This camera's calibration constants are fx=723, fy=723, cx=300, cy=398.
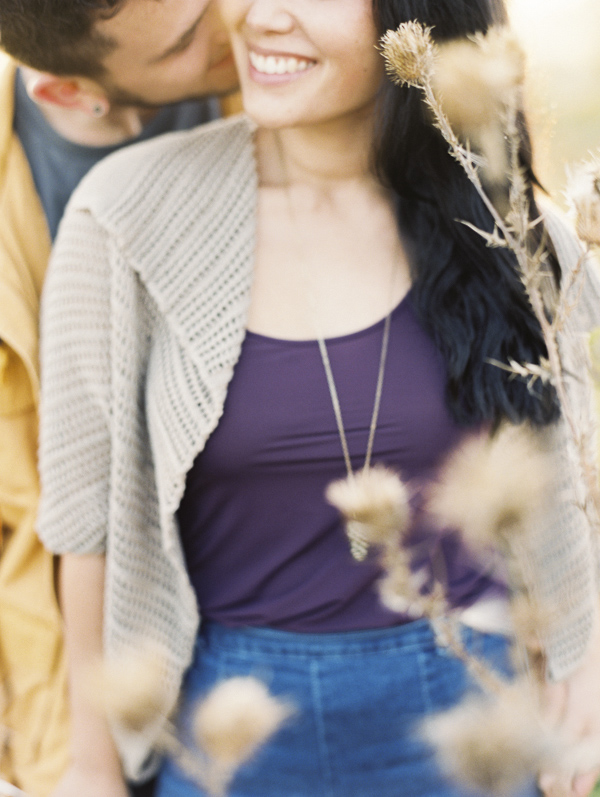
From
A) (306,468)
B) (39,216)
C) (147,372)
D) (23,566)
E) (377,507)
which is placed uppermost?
(377,507)

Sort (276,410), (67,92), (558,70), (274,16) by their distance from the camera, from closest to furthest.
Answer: (558,70), (274,16), (276,410), (67,92)

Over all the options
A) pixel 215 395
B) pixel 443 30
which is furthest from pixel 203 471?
pixel 443 30

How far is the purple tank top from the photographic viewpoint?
100 centimetres

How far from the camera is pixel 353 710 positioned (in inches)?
40.7

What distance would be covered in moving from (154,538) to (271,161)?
0.63 metres

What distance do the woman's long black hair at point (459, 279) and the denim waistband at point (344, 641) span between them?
0.32m

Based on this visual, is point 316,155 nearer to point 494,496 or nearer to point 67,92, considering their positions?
point 67,92

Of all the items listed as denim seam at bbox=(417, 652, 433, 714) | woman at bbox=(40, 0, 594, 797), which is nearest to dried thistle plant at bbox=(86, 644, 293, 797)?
woman at bbox=(40, 0, 594, 797)

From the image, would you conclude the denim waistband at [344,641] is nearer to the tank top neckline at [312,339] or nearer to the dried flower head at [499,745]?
the tank top neckline at [312,339]

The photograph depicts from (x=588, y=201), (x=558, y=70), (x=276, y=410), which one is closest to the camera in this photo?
(x=588, y=201)

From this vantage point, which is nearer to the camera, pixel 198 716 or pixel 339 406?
pixel 198 716

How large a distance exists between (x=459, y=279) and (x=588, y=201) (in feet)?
2.69

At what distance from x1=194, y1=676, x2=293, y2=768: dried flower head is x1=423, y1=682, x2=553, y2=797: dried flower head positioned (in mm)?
87

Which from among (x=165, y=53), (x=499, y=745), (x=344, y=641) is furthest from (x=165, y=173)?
(x=499, y=745)
